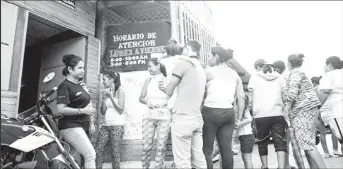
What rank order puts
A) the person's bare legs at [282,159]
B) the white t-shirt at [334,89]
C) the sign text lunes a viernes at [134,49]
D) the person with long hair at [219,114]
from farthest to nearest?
1. the sign text lunes a viernes at [134,49]
2. the white t-shirt at [334,89]
3. the person's bare legs at [282,159]
4. the person with long hair at [219,114]

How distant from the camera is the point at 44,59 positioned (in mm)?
5473

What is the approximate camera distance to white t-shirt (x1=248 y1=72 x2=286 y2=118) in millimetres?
3391

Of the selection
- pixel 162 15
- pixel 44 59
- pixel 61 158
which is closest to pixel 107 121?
pixel 61 158

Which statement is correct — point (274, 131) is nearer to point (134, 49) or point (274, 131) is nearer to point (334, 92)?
point (334, 92)

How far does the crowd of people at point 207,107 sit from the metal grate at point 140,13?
2.02 metres

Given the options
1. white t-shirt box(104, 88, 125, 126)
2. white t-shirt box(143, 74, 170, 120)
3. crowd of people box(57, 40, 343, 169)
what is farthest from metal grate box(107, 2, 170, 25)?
white t-shirt box(104, 88, 125, 126)

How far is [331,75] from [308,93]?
814 mm

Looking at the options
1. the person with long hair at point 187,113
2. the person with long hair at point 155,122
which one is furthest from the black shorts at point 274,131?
the person with long hair at point 155,122

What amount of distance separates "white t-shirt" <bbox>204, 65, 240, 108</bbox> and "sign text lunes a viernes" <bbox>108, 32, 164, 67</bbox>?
2.26 m

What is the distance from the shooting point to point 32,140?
96.4 inches

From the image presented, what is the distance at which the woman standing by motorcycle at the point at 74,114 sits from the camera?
2711mm

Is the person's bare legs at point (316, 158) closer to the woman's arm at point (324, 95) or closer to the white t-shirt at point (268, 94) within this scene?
the white t-shirt at point (268, 94)

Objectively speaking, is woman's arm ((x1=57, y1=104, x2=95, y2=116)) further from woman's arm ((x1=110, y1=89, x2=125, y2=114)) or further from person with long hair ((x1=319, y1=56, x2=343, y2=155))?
person with long hair ((x1=319, y1=56, x2=343, y2=155))

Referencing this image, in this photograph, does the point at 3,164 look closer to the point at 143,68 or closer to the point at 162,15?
the point at 143,68
